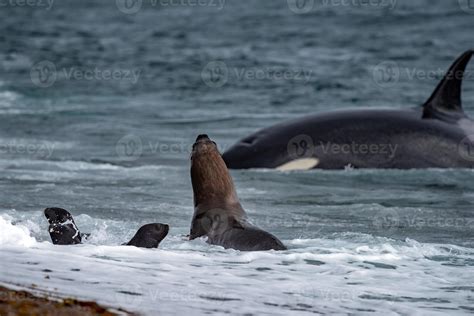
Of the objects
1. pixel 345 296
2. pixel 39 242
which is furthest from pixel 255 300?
pixel 39 242

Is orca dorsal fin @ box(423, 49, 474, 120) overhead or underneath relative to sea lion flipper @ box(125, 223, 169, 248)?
overhead

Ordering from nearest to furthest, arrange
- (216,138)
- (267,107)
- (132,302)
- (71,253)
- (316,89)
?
(132,302) → (71,253) → (216,138) → (267,107) → (316,89)

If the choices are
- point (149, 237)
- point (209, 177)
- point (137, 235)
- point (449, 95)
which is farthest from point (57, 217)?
point (449, 95)

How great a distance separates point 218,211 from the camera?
1073cm

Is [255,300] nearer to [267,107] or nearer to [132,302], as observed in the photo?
[132,302]

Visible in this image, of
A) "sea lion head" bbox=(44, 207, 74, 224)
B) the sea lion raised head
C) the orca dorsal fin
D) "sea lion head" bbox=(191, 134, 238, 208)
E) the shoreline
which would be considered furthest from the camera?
the orca dorsal fin

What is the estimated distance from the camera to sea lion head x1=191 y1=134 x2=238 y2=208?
11.1 m

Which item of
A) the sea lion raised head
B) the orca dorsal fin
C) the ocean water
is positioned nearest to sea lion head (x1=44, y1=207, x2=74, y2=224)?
the sea lion raised head

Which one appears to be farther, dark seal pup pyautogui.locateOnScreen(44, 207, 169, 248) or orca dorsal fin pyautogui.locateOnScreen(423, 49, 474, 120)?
orca dorsal fin pyautogui.locateOnScreen(423, 49, 474, 120)

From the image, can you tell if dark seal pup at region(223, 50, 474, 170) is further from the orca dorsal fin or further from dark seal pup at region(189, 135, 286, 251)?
dark seal pup at region(189, 135, 286, 251)

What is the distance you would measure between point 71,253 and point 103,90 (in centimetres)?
1840

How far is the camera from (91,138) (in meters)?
18.9

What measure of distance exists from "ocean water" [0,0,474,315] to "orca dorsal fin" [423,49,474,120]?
0.97m

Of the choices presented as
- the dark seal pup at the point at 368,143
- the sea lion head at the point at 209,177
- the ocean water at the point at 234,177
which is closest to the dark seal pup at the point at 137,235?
the ocean water at the point at 234,177
